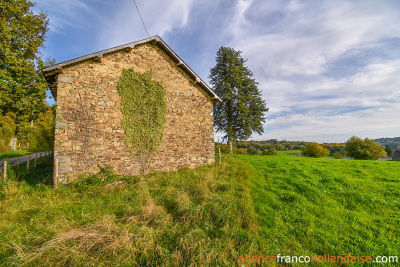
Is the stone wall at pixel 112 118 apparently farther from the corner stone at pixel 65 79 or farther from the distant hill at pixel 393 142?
the distant hill at pixel 393 142

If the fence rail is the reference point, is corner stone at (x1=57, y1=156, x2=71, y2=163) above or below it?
above

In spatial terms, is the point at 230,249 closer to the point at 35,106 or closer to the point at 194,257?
the point at 194,257

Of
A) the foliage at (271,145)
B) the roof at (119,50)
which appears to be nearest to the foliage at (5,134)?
the roof at (119,50)

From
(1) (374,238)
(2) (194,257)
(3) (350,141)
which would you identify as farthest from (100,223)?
(3) (350,141)

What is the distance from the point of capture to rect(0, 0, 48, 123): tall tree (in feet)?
44.8

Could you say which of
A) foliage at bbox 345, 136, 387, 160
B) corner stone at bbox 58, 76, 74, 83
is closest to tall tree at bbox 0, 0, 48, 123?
corner stone at bbox 58, 76, 74, 83

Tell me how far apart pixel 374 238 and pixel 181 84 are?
10.5 meters

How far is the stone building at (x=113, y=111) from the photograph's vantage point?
6953mm

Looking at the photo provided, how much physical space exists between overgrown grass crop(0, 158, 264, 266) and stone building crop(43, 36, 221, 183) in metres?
1.57

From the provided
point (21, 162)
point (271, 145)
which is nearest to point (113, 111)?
point (21, 162)

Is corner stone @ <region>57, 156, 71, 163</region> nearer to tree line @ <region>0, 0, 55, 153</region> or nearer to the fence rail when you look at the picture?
the fence rail

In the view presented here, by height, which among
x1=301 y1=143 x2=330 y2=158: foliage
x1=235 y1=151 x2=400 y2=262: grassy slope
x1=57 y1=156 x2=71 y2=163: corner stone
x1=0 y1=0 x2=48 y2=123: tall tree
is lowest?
x1=235 y1=151 x2=400 y2=262: grassy slope

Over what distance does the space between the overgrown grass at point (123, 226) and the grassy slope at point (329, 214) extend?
0.65 meters

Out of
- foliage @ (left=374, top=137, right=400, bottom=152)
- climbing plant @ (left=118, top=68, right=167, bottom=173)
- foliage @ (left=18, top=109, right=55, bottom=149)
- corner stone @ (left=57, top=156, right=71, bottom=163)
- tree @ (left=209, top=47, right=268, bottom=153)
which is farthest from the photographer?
foliage @ (left=374, top=137, right=400, bottom=152)
